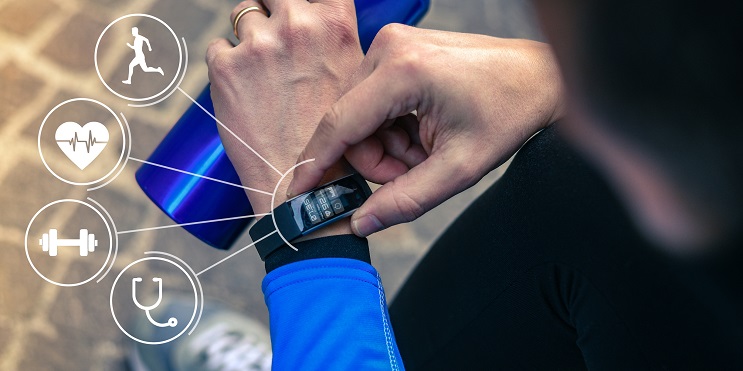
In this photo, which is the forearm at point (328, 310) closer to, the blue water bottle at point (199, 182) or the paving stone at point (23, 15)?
the blue water bottle at point (199, 182)

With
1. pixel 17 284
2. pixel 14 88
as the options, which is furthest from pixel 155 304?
pixel 14 88

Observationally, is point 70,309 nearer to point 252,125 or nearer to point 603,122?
point 252,125

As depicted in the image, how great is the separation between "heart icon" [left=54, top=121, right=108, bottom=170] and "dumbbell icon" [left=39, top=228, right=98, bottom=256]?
0.61 ft

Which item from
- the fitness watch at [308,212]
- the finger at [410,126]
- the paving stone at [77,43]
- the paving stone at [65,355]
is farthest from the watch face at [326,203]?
the paving stone at [77,43]

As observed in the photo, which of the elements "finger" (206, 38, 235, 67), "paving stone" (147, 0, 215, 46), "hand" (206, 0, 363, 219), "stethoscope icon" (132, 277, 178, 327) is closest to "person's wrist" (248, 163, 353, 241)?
"hand" (206, 0, 363, 219)

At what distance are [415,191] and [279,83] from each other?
253 millimetres

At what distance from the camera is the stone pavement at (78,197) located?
163cm

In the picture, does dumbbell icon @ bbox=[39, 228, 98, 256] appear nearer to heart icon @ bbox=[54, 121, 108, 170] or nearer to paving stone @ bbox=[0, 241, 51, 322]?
A: paving stone @ bbox=[0, 241, 51, 322]

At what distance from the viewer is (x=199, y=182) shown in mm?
942

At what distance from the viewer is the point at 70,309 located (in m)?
1.65

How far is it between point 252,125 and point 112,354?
3.32 ft

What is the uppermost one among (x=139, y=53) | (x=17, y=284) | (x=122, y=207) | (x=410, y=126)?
(x=410, y=126)

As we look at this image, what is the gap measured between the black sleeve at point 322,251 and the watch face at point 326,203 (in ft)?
0.09

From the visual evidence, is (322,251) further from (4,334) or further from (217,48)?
(4,334)
